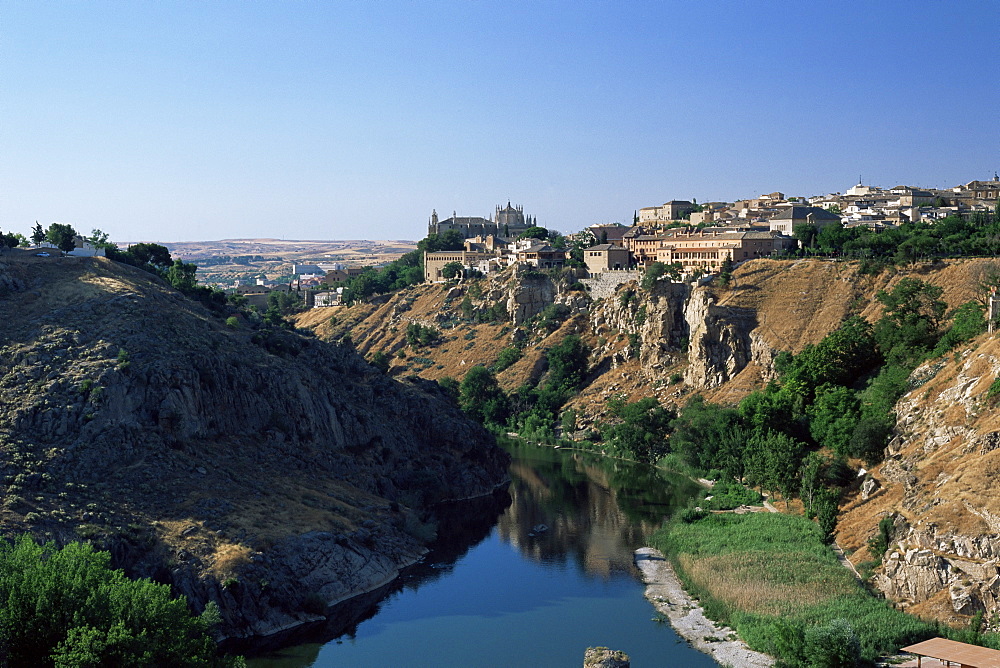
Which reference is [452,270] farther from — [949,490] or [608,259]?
[949,490]

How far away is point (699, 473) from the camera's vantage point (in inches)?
2884

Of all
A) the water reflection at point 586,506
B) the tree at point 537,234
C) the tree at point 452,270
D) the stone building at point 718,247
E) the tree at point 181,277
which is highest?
the tree at point 537,234

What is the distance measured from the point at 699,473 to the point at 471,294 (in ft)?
165

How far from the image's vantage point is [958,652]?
122 feet

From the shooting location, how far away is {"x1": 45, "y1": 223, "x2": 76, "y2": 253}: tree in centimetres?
7600

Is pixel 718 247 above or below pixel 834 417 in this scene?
above

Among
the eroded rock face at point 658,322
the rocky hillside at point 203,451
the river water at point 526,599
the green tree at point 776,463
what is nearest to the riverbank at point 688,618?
the river water at point 526,599

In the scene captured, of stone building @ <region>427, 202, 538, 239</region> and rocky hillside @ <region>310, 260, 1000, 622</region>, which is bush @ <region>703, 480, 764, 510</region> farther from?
stone building @ <region>427, 202, 538, 239</region>

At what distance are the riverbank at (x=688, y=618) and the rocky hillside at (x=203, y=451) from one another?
12.2 metres

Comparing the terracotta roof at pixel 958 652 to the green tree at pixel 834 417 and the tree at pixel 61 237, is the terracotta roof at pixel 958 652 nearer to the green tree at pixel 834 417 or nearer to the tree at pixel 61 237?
the green tree at pixel 834 417

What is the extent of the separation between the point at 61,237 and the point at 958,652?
202 feet

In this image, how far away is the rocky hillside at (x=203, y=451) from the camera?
47.5 metres

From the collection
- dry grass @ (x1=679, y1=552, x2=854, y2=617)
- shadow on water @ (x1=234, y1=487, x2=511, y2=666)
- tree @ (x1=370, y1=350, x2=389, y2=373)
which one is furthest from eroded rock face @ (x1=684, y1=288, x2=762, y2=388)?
dry grass @ (x1=679, y1=552, x2=854, y2=617)

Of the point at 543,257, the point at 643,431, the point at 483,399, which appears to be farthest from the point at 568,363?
the point at 543,257
